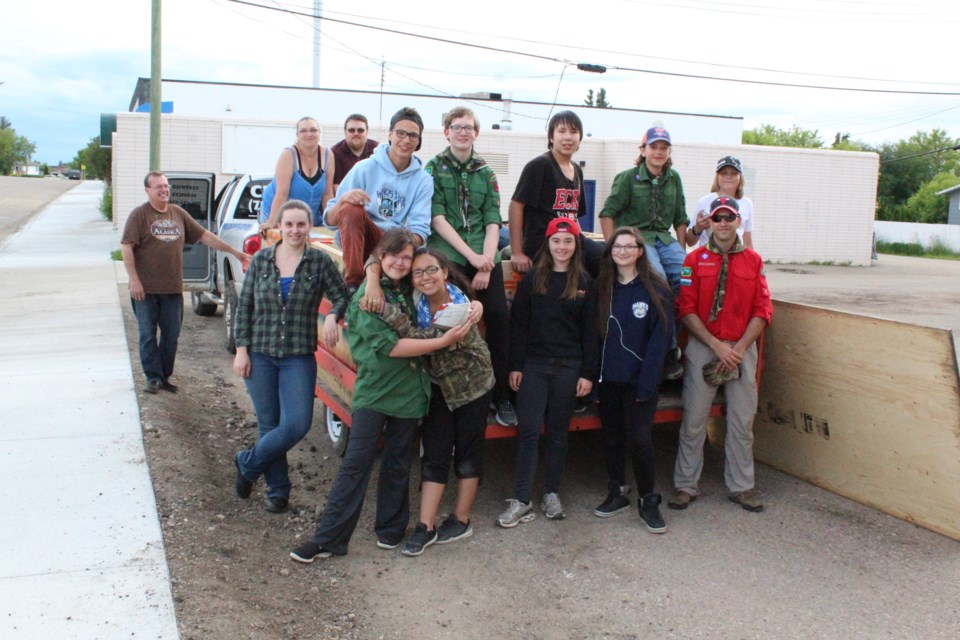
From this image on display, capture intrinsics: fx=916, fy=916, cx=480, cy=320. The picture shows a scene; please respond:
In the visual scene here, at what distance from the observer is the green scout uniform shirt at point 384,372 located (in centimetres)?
475

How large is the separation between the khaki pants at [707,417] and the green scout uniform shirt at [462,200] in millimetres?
1527

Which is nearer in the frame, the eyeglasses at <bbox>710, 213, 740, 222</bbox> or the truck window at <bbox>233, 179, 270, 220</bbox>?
the eyeglasses at <bbox>710, 213, 740, 222</bbox>

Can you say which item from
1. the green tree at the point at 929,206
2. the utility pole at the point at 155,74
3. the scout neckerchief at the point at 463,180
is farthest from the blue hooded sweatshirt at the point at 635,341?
the green tree at the point at 929,206

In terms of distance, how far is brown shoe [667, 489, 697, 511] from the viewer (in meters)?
5.74

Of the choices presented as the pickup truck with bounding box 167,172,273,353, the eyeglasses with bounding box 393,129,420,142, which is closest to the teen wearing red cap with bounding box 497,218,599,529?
the eyeglasses with bounding box 393,129,420,142

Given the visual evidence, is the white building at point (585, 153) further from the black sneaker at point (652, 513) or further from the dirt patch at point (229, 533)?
the black sneaker at point (652, 513)

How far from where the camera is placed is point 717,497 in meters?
6.01

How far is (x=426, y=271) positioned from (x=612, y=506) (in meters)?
1.96

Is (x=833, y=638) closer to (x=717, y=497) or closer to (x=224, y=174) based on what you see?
(x=717, y=497)

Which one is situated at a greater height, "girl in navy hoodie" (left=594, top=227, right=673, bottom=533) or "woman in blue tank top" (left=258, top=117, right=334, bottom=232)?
"woman in blue tank top" (left=258, top=117, right=334, bottom=232)

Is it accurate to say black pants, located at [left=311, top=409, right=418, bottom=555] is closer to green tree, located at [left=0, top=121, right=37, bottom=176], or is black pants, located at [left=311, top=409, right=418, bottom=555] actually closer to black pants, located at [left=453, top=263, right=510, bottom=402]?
black pants, located at [left=453, top=263, right=510, bottom=402]

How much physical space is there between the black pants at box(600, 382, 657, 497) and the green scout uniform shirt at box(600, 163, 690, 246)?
3.85 ft

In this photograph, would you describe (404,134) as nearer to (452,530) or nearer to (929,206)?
(452,530)

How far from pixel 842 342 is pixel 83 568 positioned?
4491 millimetres
